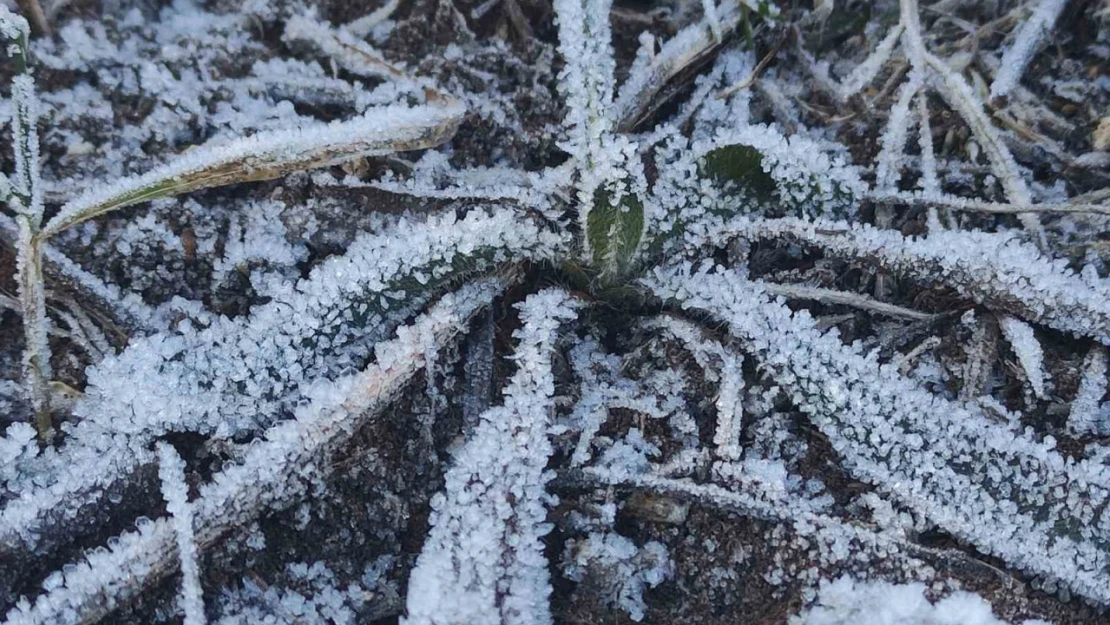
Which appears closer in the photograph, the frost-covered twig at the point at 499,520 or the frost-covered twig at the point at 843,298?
the frost-covered twig at the point at 499,520

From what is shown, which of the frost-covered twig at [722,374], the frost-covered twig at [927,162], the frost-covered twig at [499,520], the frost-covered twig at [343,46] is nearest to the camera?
the frost-covered twig at [499,520]

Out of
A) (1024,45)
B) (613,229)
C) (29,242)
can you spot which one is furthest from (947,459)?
(29,242)

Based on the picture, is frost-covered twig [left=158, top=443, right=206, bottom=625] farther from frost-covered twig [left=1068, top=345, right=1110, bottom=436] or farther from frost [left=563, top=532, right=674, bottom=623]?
frost-covered twig [left=1068, top=345, right=1110, bottom=436]

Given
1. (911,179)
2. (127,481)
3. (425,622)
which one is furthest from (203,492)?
(911,179)

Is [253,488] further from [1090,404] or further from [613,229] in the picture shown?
[1090,404]

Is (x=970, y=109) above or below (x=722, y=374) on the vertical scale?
above

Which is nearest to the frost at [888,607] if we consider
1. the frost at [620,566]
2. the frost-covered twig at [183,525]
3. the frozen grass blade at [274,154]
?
the frost at [620,566]

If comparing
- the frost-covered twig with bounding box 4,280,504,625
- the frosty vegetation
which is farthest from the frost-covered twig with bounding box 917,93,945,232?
the frost-covered twig with bounding box 4,280,504,625

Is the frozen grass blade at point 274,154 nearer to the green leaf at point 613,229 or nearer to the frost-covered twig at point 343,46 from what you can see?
the frost-covered twig at point 343,46
